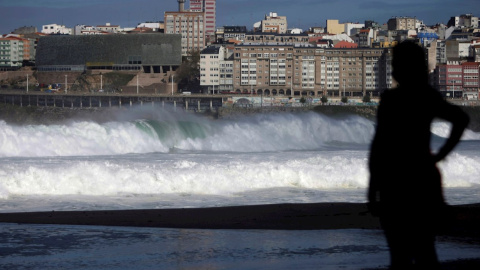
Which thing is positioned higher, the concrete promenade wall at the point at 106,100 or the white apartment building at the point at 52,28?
the white apartment building at the point at 52,28

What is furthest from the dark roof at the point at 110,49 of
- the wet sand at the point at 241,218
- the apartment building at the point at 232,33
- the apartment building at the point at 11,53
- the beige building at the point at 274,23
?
the wet sand at the point at 241,218

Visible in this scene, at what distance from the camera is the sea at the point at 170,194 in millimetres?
7965

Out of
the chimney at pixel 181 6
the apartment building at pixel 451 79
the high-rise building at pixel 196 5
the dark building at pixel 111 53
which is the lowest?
the apartment building at pixel 451 79

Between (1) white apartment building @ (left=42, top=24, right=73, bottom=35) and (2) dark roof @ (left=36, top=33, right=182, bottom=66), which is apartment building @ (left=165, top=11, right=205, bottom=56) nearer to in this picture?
(2) dark roof @ (left=36, top=33, right=182, bottom=66)

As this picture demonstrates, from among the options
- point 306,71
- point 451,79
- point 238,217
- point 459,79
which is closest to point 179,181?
point 238,217

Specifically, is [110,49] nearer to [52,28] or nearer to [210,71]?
[210,71]

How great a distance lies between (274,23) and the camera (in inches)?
5187

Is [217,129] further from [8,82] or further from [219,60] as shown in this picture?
[8,82]

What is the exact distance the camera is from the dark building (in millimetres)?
102000

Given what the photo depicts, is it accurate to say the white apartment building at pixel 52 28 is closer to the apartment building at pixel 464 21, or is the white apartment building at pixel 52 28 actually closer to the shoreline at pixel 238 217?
the apartment building at pixel 464 21

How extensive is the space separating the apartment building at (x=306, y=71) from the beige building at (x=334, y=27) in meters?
40.2

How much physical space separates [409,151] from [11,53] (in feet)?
372

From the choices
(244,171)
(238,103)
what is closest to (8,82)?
(238,103)

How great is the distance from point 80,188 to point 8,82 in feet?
303
